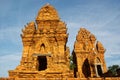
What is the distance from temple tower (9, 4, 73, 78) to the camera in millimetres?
19330

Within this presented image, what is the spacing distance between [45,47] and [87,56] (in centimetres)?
871

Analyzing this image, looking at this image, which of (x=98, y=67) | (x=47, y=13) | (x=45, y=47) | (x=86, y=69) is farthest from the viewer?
(x=86, y=69)

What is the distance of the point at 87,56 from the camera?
92.4 ft

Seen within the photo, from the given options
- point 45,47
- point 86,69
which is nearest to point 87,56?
point 86,69

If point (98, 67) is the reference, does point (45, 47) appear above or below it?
above

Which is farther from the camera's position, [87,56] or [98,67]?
[87,56]

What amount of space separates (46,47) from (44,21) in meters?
4.15

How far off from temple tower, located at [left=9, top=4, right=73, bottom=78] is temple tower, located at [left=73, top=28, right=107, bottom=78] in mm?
4852

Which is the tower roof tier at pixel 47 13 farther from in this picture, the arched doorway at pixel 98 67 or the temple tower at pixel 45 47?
the arched doorway at pixel 98 67

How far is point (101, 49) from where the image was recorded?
29.9m

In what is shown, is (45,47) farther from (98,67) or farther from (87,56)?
(98,67)

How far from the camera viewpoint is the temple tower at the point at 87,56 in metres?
26.3

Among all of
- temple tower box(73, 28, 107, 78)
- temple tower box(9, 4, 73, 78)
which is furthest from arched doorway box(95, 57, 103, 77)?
temple tower box(9, 4, 73, 78)

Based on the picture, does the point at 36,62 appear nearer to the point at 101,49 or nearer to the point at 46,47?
the point at 46,47
